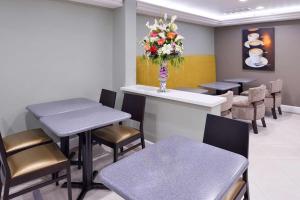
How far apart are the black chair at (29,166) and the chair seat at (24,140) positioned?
0.74ft

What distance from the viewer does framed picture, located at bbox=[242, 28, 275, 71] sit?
5.37 m

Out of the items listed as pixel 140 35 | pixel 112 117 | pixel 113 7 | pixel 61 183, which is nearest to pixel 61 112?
pixel 112 117

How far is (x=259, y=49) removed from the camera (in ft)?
18.1

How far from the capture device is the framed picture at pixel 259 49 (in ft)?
17.6

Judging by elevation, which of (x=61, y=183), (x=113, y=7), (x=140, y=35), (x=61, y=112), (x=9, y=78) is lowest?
(x=61, y=183)

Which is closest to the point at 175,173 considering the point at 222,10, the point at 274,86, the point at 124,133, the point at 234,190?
the point at 234,190

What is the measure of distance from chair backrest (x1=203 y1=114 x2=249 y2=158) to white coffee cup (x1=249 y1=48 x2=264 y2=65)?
4625mm

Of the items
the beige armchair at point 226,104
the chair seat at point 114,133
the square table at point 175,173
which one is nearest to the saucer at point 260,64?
the beige armchair at point 226,104

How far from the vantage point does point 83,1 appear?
303 cm

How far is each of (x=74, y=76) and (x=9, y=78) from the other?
846mm

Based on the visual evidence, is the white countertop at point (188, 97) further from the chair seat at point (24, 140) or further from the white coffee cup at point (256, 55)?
the white coffee cup at point (256, 55)

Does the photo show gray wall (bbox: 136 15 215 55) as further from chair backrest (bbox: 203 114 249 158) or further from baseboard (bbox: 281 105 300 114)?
chair backrest (bbox: 203 114 249 158)

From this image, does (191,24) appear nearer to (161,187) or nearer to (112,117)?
(112,117)

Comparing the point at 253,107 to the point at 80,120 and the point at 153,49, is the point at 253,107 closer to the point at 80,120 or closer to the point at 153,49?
the point at 153,49
